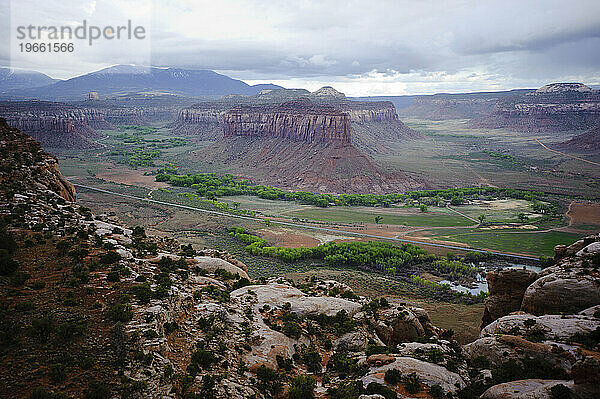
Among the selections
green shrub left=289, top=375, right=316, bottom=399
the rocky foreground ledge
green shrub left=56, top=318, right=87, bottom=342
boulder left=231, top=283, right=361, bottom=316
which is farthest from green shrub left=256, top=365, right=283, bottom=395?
green shrub left=56, top=318, right=87, bottom=342

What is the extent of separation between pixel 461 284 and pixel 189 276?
48.1m

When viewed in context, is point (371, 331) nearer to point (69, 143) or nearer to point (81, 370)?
point (81, 370)

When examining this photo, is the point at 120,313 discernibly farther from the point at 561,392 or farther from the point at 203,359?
the point at 561,392

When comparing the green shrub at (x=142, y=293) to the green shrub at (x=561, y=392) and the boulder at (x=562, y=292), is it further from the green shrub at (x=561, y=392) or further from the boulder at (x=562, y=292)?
the boulder at (x=562, y=292)

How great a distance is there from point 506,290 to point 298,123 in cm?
14831

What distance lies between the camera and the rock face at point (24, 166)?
3598cm

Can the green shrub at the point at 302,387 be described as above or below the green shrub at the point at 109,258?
below

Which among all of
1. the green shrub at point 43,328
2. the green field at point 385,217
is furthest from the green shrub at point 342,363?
the green field at point 385,217

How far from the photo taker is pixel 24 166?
126 ft

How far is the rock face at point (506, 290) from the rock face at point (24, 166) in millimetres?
44751

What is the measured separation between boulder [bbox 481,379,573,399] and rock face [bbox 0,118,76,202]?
40340 millimetres

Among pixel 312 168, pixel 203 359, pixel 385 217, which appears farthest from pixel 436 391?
pixel 312 168

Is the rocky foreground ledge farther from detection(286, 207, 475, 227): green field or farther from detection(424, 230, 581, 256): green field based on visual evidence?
detection(286, 207, 475, 227): green field

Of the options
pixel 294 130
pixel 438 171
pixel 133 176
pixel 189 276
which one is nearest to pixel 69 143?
pixel 133 176
